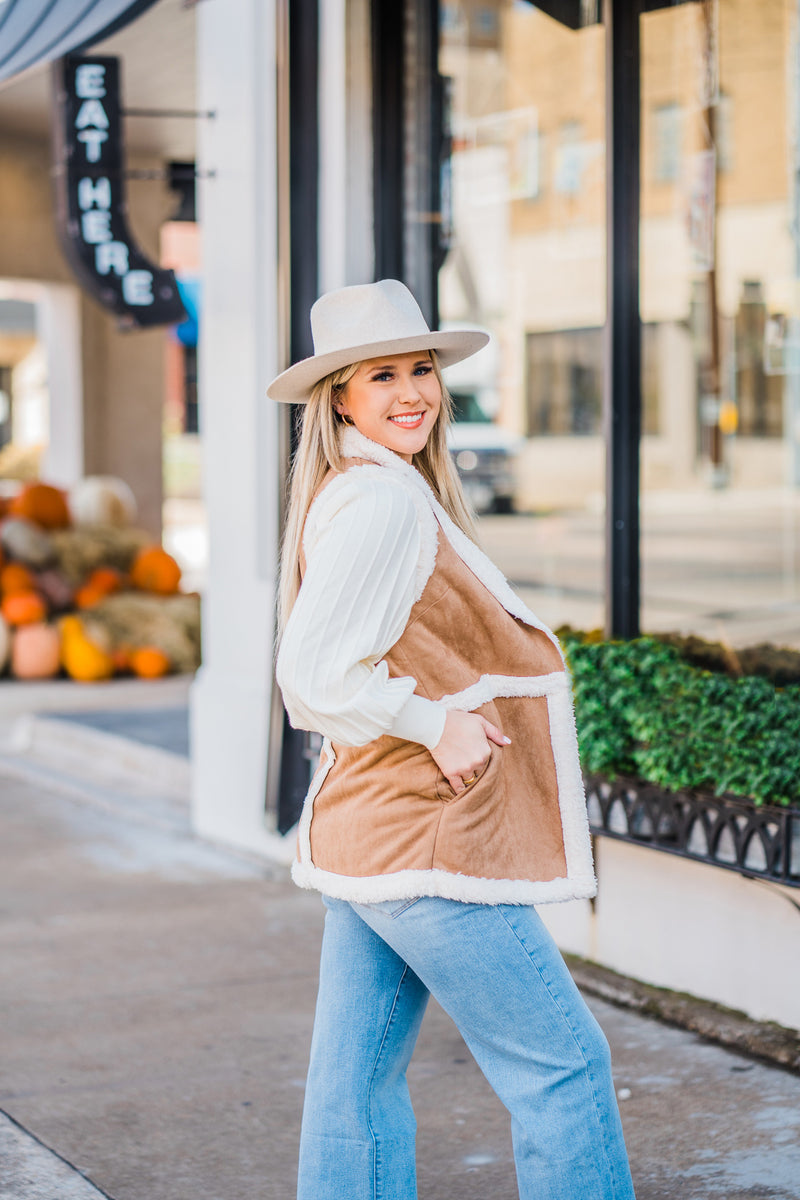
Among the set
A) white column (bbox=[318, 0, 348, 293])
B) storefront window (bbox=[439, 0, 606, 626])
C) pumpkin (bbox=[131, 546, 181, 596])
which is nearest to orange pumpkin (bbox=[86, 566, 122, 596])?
pumpkin (bbox=[131, 546, 181, 596])

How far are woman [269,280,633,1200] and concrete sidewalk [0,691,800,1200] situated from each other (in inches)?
39.9

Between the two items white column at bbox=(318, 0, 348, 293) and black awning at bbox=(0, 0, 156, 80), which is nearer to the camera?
black awning at bbox=(0, 0, 156, 80)

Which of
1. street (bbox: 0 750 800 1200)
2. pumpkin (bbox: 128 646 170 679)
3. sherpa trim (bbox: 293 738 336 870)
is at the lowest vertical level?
street (bbox: 0 750 800 1200)

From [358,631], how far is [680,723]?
2091 mm

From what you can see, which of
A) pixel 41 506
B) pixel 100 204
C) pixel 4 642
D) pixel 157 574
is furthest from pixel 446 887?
pixel 41 506

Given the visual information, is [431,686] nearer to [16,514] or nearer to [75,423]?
[16,514]

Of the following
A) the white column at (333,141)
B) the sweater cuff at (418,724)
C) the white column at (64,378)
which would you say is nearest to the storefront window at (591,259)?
the white column at (333,141)

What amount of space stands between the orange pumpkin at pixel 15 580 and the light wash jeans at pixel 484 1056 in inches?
338

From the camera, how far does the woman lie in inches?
82.7

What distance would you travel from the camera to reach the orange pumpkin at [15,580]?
34.2 ft

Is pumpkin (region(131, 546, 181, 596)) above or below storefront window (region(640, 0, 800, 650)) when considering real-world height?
Answer: below

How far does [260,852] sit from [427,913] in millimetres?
3864

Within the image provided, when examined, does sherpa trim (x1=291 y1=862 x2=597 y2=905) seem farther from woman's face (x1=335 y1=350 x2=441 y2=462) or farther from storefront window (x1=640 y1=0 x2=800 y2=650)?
storefront window (x1=640 y1=0 x2=800 y2=650)

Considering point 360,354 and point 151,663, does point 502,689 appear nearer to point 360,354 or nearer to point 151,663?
point 360,354
